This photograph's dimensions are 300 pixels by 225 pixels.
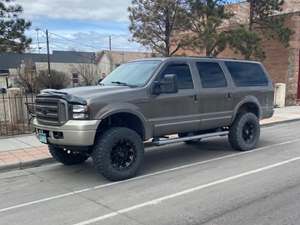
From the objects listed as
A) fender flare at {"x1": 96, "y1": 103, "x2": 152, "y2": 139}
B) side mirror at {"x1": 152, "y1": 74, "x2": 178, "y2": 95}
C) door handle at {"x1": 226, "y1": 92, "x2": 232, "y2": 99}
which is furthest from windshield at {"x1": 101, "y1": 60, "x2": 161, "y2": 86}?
door handle at {"x1": 226, "y1": 92, "x2": 232, "y2": 99}

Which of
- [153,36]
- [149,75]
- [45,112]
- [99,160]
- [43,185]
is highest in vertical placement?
[153,36]

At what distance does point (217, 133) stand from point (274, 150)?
146 cm

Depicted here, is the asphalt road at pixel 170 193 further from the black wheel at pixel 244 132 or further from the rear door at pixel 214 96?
the rear door at pixel 214 96

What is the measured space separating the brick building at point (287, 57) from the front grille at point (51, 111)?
14.8 m

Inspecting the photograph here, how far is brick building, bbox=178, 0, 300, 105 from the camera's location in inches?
822

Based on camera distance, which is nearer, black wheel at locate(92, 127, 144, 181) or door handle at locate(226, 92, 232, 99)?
black wheel at locate(92, 127, 144, 181)

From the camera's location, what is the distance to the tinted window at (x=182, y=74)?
7523 mm

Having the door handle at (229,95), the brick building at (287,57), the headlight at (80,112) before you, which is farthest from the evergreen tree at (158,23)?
the headlight at (80,112)

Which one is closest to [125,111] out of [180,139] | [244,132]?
[180,139]

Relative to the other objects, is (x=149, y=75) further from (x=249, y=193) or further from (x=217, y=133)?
(x=249, y=193)

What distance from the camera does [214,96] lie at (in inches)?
317

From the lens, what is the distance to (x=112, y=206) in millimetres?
5262

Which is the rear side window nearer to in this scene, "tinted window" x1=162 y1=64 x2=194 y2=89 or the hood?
"tinted window" x1=162 y1=64 x2=194 y2=89

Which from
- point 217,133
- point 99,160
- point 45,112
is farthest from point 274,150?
point 45,112
